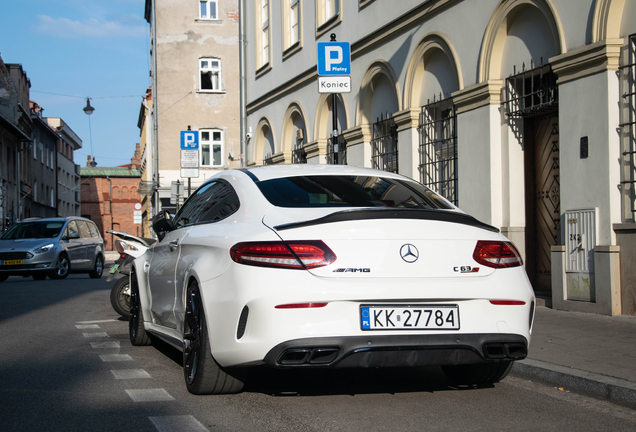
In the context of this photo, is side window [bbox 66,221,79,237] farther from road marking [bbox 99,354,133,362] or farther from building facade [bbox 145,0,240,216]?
building facade [bbox 145,0,240,216]

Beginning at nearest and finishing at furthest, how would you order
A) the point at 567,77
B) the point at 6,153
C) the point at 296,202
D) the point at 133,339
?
1. the point at 296,202
2. the point at 133,339
3. the point at 567,77
4. the point at 6,153

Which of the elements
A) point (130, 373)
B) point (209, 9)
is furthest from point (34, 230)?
point (209, 9)

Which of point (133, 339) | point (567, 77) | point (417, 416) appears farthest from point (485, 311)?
point (567, 77)

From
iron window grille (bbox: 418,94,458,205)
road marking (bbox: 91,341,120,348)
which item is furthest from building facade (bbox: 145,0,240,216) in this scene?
road marking (bbox: 91,341,120,348)

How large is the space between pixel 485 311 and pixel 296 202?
4.53 ft

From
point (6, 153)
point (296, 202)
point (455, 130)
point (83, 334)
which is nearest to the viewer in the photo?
point (296, 202)

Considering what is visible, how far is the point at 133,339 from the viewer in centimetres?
783

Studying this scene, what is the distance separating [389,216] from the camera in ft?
15.2

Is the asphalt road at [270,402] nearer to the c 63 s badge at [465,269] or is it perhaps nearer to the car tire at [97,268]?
the c 63 s badge at [465,269]

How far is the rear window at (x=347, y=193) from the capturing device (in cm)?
504

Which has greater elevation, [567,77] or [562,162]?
[567,77]

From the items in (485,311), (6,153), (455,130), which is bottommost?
(485,311)

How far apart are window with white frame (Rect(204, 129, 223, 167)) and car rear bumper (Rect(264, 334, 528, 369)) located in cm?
3867

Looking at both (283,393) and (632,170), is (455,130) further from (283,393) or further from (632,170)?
(283,393)
